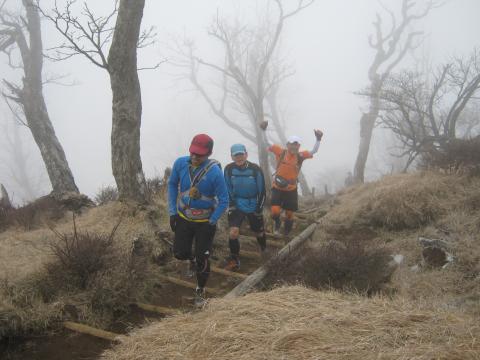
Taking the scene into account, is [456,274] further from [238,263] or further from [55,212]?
[55,212]

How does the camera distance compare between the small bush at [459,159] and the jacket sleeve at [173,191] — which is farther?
the small bush at [459,159]

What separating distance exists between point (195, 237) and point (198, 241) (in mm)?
69

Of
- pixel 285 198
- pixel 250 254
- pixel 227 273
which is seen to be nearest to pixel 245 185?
pixel 250 254

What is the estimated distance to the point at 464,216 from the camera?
682cm

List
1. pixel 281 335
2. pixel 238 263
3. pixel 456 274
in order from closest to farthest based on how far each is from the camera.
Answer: pixel 281 335, pixel 456 274, pixel 238 263

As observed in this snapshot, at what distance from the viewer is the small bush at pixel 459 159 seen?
8.22m

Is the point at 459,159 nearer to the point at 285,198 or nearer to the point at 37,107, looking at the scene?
the point at 285,198

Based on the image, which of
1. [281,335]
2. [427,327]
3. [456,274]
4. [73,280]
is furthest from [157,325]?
[456,274]

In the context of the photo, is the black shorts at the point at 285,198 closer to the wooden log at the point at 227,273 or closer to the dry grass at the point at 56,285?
the wooden log at the point at 227,273

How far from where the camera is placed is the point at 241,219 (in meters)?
6.54

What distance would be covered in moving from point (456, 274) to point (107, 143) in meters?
90.4

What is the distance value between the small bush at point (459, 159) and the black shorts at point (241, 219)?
4306mm

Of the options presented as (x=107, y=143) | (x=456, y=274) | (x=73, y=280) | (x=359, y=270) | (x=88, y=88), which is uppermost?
(x=88, y=88)

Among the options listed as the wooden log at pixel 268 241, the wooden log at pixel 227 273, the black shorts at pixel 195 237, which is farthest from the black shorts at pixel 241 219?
the black shorts at pixel 195 237
